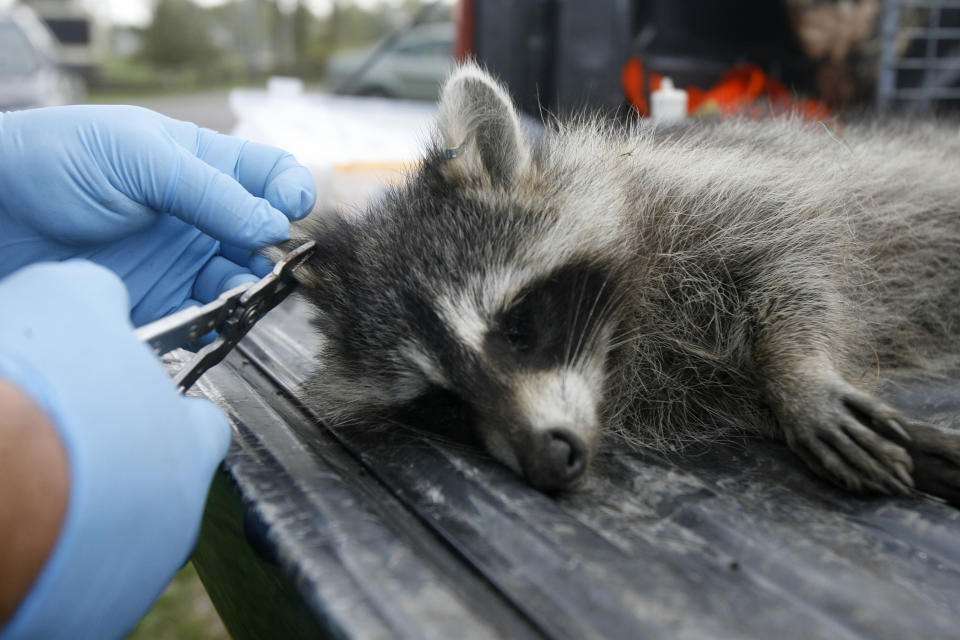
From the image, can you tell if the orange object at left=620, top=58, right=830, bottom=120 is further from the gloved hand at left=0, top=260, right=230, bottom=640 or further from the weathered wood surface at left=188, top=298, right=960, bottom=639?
the gloved hand at left=0, top=260, right=230, bottom=640

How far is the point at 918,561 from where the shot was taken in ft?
3.68

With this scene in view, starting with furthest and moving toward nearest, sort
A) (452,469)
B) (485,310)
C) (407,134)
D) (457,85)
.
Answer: (407,134), (457,85), (485,310), (452,469)

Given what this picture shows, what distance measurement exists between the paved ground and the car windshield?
173 cm

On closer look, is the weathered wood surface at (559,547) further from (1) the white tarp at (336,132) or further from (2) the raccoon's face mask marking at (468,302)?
(1) the white tarp at (336,132)

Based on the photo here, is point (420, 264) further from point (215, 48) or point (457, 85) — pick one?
point (215, 48)

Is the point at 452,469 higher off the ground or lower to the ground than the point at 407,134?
lower

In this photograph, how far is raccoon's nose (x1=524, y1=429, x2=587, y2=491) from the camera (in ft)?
4.26

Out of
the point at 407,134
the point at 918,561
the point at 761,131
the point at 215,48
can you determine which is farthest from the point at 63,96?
the point at 215,48

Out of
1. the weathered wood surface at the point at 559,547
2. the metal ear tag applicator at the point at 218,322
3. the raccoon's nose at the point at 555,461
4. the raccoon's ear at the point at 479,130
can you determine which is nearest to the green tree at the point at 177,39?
the raccoon's ear at the point at 479,130

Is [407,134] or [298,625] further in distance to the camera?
[407,134]

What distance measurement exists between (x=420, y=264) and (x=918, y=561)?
1056 millimetres

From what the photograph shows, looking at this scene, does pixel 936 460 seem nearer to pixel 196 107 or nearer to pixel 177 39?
pixel 196 107

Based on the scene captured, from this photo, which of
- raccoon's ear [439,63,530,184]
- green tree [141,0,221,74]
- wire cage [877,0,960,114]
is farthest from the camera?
green tree [141,0,221,74]

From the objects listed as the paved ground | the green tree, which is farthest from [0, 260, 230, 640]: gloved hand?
the green tree
